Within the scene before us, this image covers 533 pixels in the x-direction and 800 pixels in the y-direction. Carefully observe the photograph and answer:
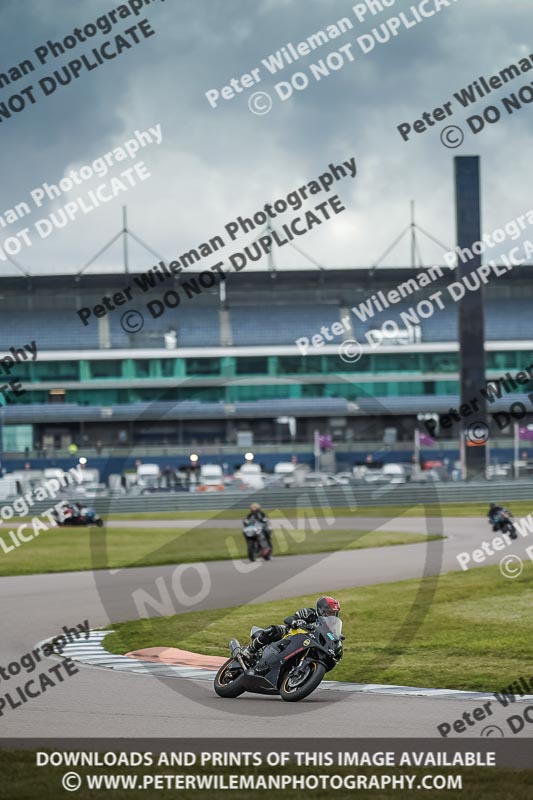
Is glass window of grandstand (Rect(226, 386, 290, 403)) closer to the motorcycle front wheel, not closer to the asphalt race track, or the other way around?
the asphalt race track

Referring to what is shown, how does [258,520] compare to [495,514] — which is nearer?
[258,520]

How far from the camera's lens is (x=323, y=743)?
9453 mm

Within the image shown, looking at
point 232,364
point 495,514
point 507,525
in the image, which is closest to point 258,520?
point 507,525

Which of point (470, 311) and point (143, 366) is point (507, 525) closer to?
point (470, 311)

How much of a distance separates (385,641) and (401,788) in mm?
8209

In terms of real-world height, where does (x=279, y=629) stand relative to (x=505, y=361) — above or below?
below

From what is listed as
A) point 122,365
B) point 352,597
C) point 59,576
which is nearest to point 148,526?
point 59,576

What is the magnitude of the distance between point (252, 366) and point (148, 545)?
56.2 m

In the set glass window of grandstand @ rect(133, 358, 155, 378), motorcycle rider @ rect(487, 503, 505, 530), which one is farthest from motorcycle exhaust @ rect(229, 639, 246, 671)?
glass window of grandstand @ rect(133, 358, 155, 378)

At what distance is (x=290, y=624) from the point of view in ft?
37.7

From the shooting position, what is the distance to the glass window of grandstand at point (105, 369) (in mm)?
89750

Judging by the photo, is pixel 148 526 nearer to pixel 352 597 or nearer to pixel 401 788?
pixel 352 597

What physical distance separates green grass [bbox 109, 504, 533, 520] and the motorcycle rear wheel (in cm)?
3702

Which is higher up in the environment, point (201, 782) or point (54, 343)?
point (54, 343)
